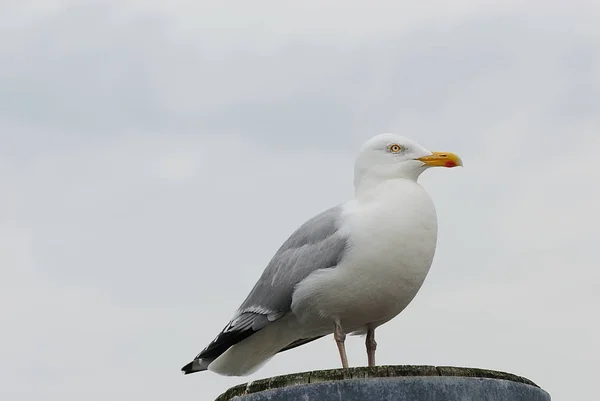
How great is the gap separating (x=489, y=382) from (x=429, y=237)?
237 centimetres

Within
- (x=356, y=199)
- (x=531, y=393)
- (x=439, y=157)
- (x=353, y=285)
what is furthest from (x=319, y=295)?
(x=531, y=393)

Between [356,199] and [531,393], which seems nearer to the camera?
[531,393]

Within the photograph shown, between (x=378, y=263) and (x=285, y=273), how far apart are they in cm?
97

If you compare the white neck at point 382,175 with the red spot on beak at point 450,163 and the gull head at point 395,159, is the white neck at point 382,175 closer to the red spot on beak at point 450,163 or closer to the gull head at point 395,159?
the gull head at point 395,159

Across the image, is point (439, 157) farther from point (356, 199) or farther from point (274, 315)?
point (274, 315)

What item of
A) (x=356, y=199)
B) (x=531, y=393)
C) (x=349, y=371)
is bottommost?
(x=531, y=393)

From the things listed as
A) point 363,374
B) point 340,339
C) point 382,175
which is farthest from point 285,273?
point 363,374

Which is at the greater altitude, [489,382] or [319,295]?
[319,295]

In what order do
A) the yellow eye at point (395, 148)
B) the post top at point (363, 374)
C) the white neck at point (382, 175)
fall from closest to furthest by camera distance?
the post top at point (363, 374), the white neck at point (382, 175), the yellow eye at point (395, 148)

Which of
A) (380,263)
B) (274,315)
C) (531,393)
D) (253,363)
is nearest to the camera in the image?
(531,393)

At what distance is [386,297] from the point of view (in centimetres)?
718

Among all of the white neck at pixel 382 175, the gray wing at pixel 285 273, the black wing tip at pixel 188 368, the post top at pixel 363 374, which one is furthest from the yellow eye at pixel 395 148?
the post top at pixel 363 374

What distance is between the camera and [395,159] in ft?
25.5

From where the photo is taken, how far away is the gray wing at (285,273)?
293 inches
